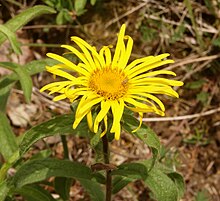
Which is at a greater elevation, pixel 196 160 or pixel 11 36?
pixel 11 36

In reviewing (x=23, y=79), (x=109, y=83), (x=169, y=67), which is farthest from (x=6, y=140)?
(x=169, y=67)

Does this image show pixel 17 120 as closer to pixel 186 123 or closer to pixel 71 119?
pixel 186 123

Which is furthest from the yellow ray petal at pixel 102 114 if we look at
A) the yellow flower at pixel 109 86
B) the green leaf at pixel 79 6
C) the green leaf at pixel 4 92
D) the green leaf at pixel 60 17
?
the green leaf at pixel 60 17

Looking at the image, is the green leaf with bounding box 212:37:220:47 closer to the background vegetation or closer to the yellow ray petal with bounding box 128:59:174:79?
the background vegetation

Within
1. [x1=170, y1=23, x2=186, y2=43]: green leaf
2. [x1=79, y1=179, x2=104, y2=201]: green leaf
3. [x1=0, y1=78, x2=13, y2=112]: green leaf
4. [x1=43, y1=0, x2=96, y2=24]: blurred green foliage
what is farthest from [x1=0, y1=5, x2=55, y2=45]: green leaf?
[x1=170, y1=23, x2=186, y2=43]: green leaf

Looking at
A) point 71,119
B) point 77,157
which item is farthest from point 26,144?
point 77,157

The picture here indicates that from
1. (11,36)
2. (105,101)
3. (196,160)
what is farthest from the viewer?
(196,160)

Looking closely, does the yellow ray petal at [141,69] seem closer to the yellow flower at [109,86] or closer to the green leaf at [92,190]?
the yellow flower at [109,86]
